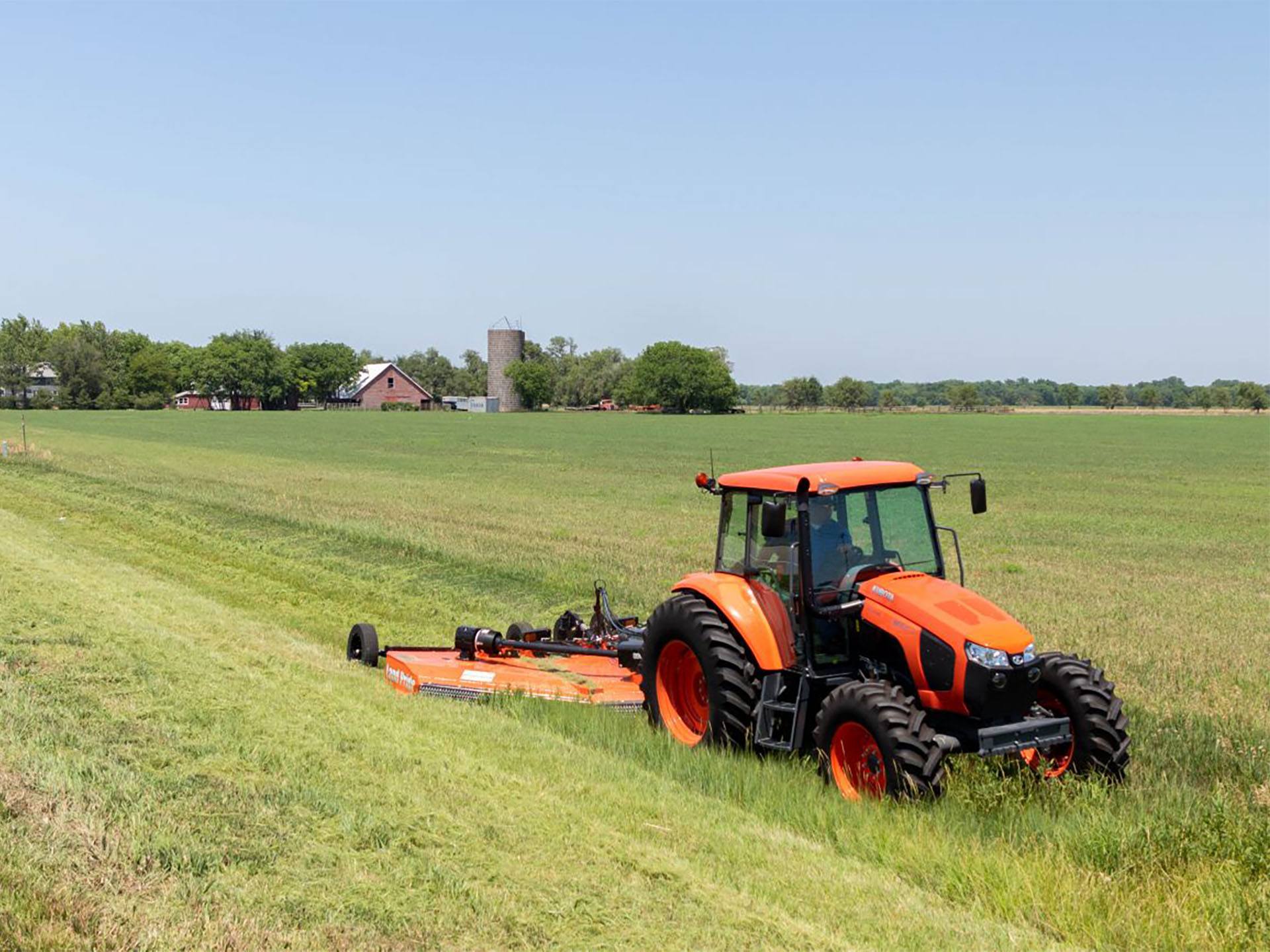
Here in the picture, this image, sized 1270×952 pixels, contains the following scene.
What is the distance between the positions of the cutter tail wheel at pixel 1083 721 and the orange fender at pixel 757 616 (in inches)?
65.9

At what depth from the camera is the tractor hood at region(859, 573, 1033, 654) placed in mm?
6766

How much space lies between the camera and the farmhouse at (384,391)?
160125 millimetres

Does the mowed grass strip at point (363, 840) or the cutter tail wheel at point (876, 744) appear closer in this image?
the mowed grass strip at point (363, 840)

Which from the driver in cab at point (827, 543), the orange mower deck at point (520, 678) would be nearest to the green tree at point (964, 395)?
the orange mower deck at point (520, 678)

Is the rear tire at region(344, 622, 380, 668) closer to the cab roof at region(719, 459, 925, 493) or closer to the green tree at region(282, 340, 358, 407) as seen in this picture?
the cab roof at region(719, 459, 925, 493)

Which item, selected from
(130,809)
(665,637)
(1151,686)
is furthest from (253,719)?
(1151,686)

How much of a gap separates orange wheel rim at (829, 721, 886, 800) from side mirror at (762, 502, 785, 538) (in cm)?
124

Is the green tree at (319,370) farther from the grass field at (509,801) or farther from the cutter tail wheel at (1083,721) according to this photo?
the cutter tail wheel at (1083,721)

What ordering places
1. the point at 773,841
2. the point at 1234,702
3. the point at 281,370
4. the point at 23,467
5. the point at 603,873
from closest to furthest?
the point at 603,873 < the point at 773,841 < the point at 1234,702 < the point at 23,467 < the point at 281,370

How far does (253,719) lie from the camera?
727 centimetres

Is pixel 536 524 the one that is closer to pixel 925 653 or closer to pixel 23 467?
pixel 925 653

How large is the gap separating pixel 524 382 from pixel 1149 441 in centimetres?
10583

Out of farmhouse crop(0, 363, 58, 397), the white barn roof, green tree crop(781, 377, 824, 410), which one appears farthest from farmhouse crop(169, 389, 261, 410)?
green tree crop(781, 377, 824, 410)

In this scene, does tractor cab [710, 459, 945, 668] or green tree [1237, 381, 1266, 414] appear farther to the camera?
green tree [1237, 381, 1266, 414]
